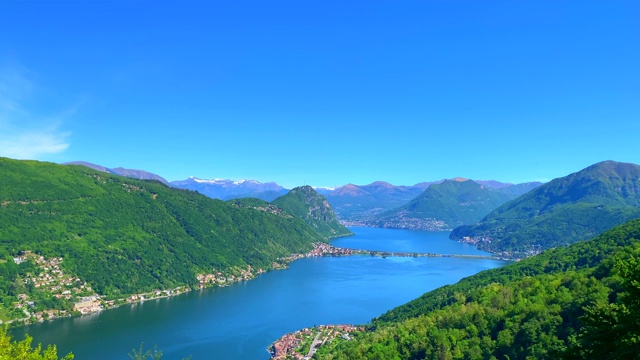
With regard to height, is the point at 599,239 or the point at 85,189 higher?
the point at 85,189

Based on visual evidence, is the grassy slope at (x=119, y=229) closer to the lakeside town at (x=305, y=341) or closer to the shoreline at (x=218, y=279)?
the shoreline at (x=218, y=279)

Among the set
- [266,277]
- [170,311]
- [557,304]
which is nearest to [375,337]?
[557,304]

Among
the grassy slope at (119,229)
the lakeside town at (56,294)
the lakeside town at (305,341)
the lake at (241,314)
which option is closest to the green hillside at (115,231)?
the grassy slope at (119,229)

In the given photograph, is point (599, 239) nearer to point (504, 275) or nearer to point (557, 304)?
point (504, 275)

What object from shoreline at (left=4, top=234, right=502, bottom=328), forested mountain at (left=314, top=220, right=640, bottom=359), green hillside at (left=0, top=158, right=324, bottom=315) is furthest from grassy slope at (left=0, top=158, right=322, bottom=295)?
forested mountain at (left=314, top=220, right=640, bottom=359)

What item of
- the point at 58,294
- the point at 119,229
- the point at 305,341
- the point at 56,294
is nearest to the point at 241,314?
the point at 305,341

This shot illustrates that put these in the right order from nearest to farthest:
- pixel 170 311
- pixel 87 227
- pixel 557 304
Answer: pixel 557 304
pixel 170 311
pixel 87 227
